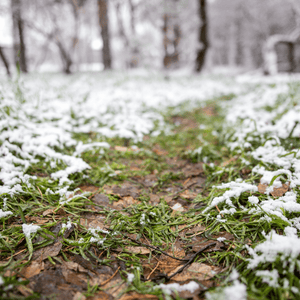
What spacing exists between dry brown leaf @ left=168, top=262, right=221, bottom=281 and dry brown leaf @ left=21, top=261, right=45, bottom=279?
0.68 meters

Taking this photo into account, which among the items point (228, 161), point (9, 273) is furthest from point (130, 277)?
point (228, 161)

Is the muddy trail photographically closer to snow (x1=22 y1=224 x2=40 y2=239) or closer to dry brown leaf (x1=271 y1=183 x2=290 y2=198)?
snow (x1=22 y1=224 x2=40 y2=239)

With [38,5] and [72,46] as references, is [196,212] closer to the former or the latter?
[72,46]

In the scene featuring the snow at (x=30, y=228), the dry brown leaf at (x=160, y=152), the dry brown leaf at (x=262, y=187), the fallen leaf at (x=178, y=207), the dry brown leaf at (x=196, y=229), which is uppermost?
the dry brown leaf at (x=160, y=152)

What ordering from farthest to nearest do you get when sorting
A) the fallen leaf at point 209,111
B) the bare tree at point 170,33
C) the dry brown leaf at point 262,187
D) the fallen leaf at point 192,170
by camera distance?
the bare tree at point 170,33 < the fallen leaf at point 209,111 < the fallen leaf at point 192,170 < the dry brown leaf at point 262,187

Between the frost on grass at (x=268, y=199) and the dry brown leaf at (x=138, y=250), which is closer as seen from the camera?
the frost on grass at (x=268, y=199)

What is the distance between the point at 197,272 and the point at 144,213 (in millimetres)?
527

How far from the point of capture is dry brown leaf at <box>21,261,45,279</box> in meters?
1.00

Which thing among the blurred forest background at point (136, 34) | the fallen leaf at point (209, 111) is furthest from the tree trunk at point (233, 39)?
the fallen leaf at point (209, 111)

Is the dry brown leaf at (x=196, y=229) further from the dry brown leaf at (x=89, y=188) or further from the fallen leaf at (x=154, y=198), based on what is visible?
the dry brown leaf at (x=89, y=188)

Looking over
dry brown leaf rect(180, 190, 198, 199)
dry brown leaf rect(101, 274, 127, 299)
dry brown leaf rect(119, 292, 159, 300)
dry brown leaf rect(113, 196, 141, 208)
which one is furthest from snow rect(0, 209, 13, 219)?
dry brown leaf rect(180, 190, 198, 199)

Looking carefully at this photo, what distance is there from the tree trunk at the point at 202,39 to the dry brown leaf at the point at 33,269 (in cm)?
1170

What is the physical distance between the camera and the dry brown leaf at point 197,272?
1060 millimetres

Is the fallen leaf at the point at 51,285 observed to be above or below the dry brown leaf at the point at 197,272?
above
